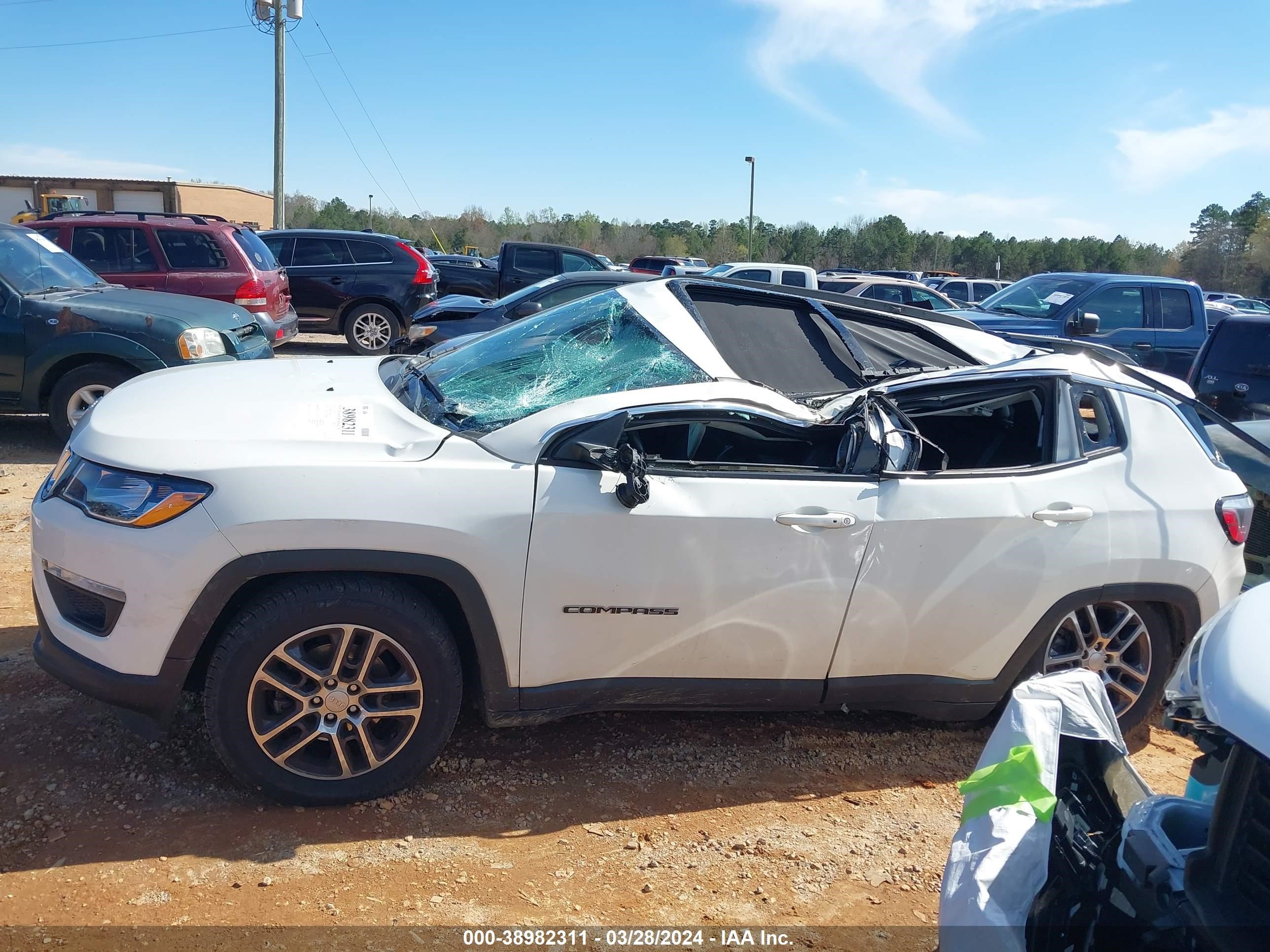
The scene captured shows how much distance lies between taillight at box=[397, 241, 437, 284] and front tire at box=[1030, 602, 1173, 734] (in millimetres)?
11524

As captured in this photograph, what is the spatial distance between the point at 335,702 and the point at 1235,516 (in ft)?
11.3

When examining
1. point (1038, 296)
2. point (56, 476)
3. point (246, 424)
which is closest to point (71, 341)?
point (56, 476)

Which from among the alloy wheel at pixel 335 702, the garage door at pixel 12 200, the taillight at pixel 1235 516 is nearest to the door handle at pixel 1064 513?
the taillight at pixel 1235 516

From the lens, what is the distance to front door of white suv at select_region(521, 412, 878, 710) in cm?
313

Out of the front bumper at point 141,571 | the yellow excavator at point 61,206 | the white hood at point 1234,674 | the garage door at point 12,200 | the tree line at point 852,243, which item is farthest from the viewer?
the tree line at point 852,243

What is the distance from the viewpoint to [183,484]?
2.96 meters

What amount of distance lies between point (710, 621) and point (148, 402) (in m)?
2.17

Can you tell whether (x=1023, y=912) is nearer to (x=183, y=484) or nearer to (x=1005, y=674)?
(x=1005, y=674)

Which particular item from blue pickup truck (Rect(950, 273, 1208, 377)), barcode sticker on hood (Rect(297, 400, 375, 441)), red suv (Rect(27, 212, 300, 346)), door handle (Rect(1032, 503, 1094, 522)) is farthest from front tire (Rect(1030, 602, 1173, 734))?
red suv (Rect(27, 212, 300, 346))

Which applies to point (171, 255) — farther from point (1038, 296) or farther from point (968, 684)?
point (1038, 296)

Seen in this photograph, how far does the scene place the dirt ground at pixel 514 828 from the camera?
2.80 meters

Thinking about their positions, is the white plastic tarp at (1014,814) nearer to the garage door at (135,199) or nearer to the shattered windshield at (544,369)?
the shattered windshield at (544,369)

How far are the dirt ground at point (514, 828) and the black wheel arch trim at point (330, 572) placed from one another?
0.55 metres

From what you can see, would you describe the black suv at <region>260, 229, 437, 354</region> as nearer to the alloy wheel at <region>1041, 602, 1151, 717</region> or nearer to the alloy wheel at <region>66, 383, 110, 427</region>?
the alloy wheel at <region>66, 383, 110, 427</region>
